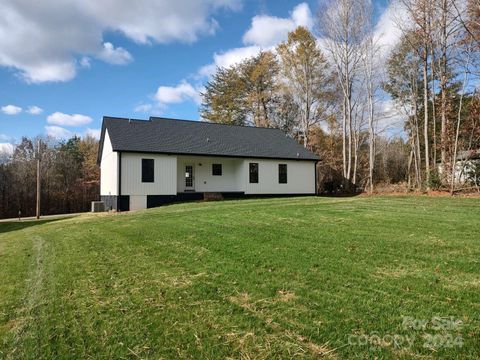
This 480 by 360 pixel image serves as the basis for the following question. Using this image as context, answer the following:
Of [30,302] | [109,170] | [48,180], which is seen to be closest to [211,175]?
[109,170]

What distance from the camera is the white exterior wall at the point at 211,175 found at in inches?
795

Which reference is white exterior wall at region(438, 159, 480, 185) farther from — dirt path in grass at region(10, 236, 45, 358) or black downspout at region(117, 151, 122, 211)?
dirt path in grass at region(10, 236, 45, 358)

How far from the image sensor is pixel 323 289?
12.1ft

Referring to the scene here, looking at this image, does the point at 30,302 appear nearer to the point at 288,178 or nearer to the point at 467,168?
the point at 288,178

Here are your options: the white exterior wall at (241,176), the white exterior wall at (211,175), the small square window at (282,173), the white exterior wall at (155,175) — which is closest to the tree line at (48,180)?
the white exterior wall at (155,175)

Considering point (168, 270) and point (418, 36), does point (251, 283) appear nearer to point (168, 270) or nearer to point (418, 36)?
point (168, 270)

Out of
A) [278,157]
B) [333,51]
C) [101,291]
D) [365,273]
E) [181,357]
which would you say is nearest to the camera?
[181,357]

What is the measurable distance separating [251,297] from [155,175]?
15.4 metres

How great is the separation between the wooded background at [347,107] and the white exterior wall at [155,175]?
12932mm

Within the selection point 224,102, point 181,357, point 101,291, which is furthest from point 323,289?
point 224,102

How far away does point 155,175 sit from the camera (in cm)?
1812

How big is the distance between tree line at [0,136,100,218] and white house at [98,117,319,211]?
9598 millimetres

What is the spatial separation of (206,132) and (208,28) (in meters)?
7.03

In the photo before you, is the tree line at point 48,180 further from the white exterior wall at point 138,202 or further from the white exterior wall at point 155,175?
the white exterior wall at point 138,202
